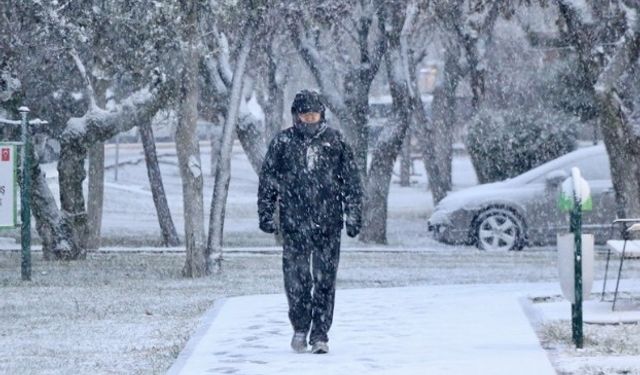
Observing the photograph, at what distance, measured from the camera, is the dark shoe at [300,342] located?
11281 millimetres

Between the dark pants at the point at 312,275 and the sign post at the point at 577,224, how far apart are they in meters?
1.60

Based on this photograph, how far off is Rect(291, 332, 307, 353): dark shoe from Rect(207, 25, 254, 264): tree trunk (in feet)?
26.3

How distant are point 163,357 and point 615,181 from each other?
1196cm

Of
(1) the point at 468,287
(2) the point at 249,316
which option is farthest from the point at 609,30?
(2) the point at 249,316

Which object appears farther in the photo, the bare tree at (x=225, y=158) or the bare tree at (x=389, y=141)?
the bare tree at (x=389, y=141)

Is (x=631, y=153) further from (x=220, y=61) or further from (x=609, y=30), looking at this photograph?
(x=220, y=61)

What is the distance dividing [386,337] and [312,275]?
109 centimetres

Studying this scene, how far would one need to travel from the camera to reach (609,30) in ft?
74.7

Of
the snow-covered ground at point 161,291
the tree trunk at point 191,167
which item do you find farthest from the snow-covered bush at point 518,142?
the tree trunk at point 191,167

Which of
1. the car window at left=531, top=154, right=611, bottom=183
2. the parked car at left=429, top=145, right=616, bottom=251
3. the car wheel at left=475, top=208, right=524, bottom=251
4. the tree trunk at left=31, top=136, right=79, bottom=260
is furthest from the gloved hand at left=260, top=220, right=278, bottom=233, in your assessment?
the car window at left=531, top=154, right=611, bottom=183

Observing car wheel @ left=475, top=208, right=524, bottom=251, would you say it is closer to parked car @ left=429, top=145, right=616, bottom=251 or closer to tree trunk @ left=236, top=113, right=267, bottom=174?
parked car @ left=429, top=145, right=616, bottom=251

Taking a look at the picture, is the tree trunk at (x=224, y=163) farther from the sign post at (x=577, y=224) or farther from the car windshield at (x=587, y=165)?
the sign post at (x=577, y=224)

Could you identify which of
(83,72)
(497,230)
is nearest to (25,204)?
(83,72)

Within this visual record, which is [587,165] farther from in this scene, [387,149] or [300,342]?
[300,342]
